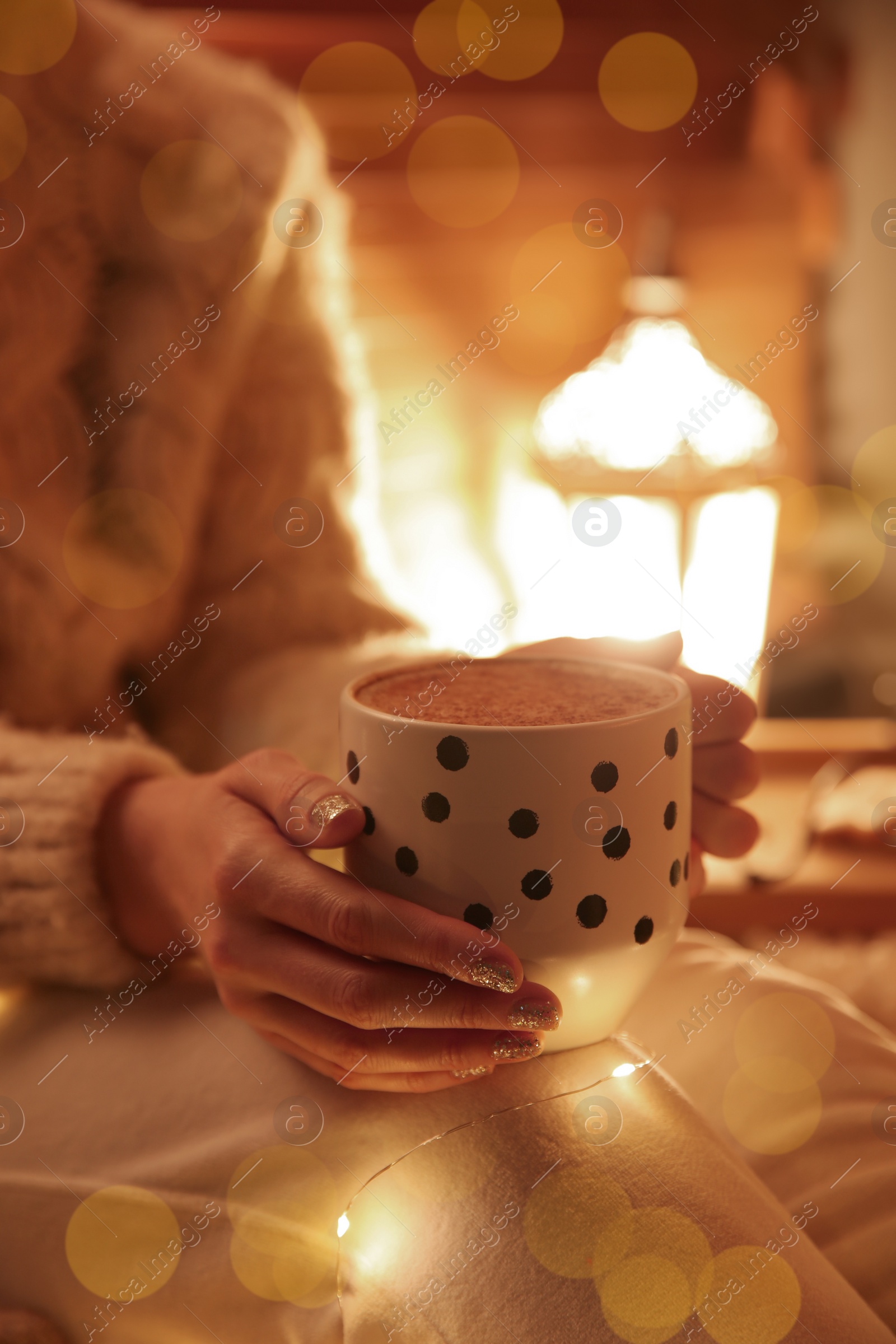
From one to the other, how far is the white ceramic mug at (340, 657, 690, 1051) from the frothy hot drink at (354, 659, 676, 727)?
16 mm

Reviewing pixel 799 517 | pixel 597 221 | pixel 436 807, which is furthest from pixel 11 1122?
pixel 799 517

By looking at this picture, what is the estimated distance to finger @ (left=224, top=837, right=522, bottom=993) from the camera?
0.41 meters

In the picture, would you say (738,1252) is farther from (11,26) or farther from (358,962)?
(11,26)

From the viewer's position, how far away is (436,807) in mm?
418

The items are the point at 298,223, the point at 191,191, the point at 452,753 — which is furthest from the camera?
the point at 298,223

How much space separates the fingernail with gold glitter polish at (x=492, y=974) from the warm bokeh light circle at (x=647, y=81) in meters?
1.76

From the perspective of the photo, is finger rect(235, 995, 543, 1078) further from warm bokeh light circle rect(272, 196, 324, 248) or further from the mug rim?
warm bokeh light circle rect(272, 196, 324, 248)

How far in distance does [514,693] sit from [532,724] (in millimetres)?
63

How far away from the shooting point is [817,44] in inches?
70.6

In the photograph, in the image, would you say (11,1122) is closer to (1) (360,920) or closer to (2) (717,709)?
(1) (360,920)

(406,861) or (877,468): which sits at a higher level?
(406,861)

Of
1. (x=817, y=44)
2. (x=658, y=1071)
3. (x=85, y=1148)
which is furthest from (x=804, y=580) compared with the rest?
(x=85, y=1148)

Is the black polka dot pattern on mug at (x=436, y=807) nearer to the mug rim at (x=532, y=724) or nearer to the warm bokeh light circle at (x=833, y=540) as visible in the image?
the mug rim at (x=532, y=724)

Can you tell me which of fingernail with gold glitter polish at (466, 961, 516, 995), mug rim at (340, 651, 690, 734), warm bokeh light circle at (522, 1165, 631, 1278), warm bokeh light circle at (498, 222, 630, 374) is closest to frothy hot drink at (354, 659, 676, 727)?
mug rim at (340, 651, 690, 734)
